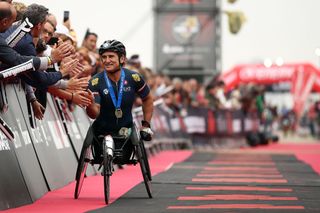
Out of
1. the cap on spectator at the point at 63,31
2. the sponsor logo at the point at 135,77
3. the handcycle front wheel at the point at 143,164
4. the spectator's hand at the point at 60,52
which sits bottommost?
the handcycle front wheel at the point at 143,164

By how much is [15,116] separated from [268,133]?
30.7 metres

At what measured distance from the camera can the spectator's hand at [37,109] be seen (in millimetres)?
13648

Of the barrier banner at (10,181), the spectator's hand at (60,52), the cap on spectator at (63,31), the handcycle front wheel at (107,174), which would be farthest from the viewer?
the cap on spectator at (63,31)

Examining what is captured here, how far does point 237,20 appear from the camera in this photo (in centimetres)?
4891

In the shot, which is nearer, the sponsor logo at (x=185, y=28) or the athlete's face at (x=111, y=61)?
the athlete's face at (x=111, y=61)

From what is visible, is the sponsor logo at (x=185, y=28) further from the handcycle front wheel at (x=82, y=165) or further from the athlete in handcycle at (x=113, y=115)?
the handcycle front wheel at (x=82, y=165)

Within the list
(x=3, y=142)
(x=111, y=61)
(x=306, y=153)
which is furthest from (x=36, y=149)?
(x=306, y=153)

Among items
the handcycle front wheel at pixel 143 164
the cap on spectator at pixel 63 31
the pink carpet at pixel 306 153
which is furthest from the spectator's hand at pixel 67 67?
the pink carpet at pixel 306 153

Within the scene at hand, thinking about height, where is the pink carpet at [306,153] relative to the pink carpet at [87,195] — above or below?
below

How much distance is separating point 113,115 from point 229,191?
184 cm

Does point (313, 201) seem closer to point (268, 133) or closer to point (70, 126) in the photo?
point (70, 126)

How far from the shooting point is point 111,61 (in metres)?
13.1

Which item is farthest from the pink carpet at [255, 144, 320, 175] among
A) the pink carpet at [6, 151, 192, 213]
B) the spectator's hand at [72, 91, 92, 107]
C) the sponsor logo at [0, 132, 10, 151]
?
the sponsor logo at [0, 132, 10, 151]

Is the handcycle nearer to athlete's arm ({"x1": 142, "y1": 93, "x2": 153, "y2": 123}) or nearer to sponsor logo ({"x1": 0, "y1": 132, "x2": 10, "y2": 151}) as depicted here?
athlete's arm ({"x1": 142, "y1": 93, "x2": 153, "y2": 123})
